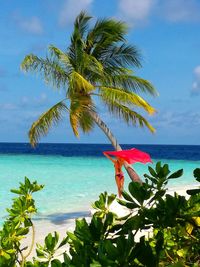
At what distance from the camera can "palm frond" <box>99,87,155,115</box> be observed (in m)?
10.5

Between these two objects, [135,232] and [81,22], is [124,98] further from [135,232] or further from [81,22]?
[135,232]

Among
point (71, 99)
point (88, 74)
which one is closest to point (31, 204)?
point (71, 99)

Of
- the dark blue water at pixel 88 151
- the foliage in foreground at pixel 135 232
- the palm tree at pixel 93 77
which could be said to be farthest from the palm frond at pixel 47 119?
the dark blue water at pixel 88 151

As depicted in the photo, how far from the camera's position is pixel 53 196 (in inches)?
606

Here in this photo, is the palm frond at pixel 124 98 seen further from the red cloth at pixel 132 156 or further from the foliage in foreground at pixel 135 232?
the foliage in foreground at pixel 135 232

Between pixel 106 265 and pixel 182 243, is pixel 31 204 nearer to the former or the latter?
pixel 182 243

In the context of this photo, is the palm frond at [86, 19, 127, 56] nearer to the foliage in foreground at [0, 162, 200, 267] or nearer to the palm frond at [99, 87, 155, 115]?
the palm frond at [99, 87, 155, 115]

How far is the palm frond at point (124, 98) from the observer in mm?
10453

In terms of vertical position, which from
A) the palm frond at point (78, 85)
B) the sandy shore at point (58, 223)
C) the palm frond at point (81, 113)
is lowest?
the sandy shore at point (58, 223)

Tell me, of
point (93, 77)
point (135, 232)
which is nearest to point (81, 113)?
point (93, 77)

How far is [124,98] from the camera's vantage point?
34.3 ft

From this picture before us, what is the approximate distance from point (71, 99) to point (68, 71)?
103 cm

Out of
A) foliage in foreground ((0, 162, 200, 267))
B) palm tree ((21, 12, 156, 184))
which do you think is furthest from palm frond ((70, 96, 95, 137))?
foliage in foreground ((0, 162, 200, 267))

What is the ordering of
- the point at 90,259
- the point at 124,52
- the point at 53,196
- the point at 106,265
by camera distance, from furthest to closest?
the point at 53,196
the point at 124,52
the point at 90,259
the point at 106,265
